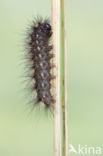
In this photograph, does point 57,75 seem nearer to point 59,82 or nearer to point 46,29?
point 59,82

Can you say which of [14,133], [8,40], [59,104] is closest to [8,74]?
[8,40]

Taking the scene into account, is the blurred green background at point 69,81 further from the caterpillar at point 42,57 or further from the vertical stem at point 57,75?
the vertical stem at point 57,75

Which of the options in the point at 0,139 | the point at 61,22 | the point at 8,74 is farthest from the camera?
the point at 8,74

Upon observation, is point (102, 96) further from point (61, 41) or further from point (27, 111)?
point (61, 41)

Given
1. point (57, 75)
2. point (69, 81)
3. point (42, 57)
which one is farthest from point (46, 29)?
point (69, 81)

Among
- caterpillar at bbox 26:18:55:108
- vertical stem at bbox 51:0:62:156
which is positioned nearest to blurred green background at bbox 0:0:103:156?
caterpillar at bbox 26:18:55:108

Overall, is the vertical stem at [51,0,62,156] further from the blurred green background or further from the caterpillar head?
the blurred green background
